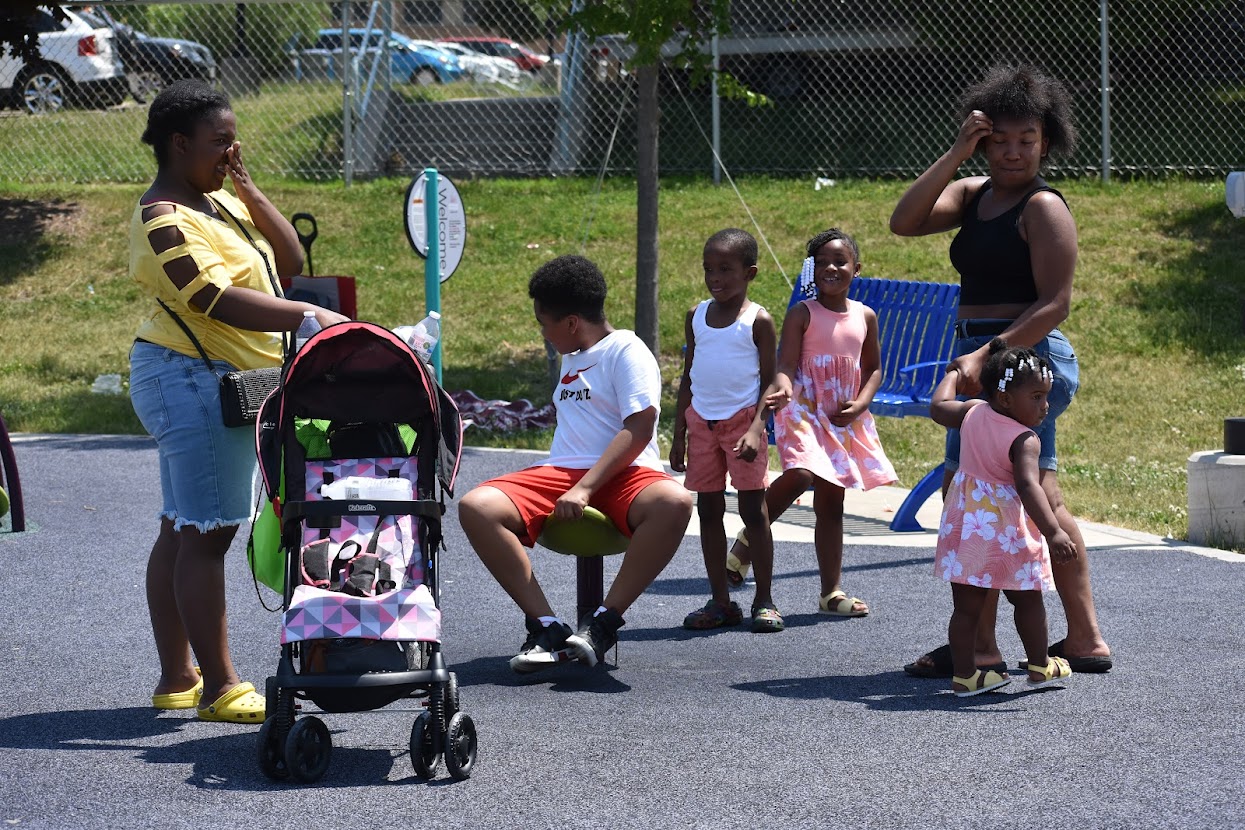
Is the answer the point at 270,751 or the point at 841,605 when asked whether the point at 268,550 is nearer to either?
the point at 270,751

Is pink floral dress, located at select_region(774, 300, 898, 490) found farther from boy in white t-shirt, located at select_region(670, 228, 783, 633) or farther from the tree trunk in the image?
the tree trunk

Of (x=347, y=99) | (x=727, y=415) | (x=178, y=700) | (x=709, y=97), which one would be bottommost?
(x=178, y=700)

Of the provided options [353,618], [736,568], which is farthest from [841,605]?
[353,618]

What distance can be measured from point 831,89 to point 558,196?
11.8 feet

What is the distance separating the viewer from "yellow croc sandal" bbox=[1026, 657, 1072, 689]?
509cm

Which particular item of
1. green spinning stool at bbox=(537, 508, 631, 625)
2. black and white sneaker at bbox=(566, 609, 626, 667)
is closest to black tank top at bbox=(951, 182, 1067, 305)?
green spinning stool at bbox=(537, 508, 631, 625)

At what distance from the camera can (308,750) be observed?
423 cm

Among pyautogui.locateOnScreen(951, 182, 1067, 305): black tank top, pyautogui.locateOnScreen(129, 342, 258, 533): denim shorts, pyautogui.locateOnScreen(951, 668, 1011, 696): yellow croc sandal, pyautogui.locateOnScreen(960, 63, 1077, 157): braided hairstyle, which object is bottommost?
pyautogui.locateOnScreen(951, 668, 1011, 696): yellow croc sandal

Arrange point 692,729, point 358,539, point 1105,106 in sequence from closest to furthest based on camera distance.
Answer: point 358,539
point 692,729
point 1105,106

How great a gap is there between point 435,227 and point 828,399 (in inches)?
187

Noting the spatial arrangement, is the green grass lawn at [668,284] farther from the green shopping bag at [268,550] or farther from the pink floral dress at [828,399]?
the green shopping bag at [268,550]

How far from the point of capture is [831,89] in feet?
55.8

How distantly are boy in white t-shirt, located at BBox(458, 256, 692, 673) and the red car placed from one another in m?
13.9

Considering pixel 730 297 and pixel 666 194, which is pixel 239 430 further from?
pixel 666 194
